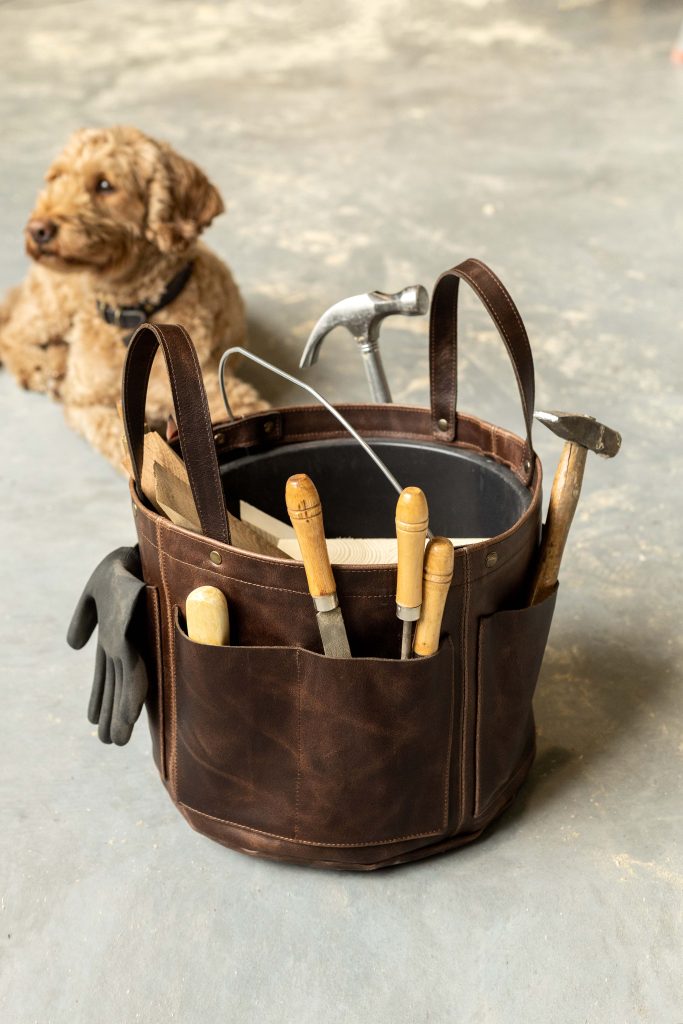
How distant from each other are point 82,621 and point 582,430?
0.78 m

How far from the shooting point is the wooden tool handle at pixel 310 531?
3.97 ft

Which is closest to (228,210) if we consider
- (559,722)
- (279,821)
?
(559,722)

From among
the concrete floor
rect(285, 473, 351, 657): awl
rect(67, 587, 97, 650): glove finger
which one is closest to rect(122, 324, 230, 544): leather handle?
rect(285, 473, 351, 657): awl

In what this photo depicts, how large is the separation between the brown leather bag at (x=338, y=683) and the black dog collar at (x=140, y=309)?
132 cm

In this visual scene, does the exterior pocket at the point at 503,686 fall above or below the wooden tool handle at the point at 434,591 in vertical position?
below

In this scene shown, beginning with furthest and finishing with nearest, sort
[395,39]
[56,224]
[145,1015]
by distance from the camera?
[395,39], [56,224], [145,1015]

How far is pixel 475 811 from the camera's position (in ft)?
5.07

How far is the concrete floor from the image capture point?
1451 millimetres

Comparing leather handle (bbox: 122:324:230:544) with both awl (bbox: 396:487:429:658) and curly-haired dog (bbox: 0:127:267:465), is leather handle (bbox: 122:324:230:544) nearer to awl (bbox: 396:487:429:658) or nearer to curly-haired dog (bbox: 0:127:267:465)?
awl (bbox: 396:487:429:658)

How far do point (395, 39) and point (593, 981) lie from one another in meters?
6.02

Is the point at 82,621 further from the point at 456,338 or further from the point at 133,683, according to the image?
the point at 456,338

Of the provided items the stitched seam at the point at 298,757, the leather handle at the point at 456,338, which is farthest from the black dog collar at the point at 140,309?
the stitched seam at the point at 298,757

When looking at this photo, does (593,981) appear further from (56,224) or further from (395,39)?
(395,39)

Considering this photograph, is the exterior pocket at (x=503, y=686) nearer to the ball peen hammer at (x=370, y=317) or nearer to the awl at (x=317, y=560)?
the awl at (x=317, y=560)
